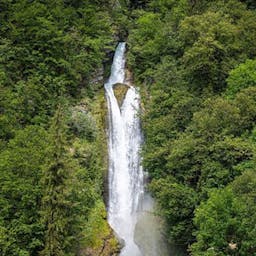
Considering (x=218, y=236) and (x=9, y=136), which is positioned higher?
(x=9, y=136)

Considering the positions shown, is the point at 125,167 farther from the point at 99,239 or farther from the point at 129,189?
the point at 99,239

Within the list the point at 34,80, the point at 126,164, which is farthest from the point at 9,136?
the point at 126,164

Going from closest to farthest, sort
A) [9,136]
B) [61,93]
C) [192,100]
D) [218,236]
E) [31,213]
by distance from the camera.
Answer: [218,236] → [31,213] → [9,136] → [192,100] → [61,93]

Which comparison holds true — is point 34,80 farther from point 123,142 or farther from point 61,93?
point 123,142

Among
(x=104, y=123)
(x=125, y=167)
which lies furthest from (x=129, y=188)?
(x=104, y=123)

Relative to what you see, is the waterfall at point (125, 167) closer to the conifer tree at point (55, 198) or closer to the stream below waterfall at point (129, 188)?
the stream below waterfall at point (129, 188)

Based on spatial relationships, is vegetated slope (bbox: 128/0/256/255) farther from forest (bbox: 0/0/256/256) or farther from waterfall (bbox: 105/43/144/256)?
waterfall (bbox: 105/43/144/256)

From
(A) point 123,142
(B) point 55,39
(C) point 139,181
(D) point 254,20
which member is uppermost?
(D) point 254,20
